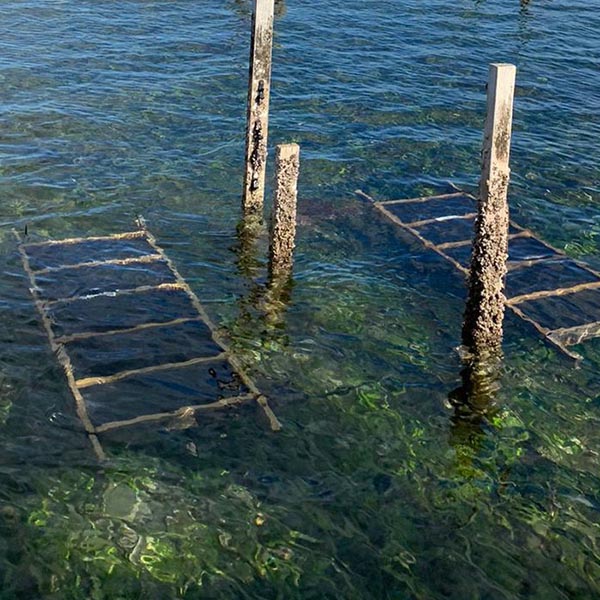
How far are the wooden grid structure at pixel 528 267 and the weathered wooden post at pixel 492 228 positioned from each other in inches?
66.0

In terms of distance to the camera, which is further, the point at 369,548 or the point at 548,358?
the point at 548,358

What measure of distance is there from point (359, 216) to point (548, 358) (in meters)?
6.81

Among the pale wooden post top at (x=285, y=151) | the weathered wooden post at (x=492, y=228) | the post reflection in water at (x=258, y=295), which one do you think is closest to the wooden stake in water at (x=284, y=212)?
the pale wooden post top at (x=285, y=151)

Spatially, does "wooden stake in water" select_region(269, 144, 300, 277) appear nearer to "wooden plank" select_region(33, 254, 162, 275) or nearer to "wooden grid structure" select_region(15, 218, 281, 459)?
"wooden grid structure" select_region(15, 218, 281, 459)

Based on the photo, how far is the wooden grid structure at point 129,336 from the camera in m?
15.6

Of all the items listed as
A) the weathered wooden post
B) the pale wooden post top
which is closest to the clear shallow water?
the weathered wooden post

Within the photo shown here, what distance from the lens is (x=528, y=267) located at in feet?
67.2

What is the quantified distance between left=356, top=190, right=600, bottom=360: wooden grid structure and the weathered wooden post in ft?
5.50

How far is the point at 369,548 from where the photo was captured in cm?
1330

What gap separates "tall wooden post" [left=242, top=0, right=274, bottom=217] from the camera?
20.2 meters

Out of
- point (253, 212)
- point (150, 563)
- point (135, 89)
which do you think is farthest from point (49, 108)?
point (150, 563)

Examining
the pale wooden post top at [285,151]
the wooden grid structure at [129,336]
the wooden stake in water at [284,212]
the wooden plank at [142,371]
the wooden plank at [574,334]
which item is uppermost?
the pale wooden post top at [285,151]

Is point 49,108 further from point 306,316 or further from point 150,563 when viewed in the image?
point 150,563

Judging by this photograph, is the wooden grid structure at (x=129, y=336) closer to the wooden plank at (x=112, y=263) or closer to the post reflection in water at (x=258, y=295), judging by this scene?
the wooden plank at (x=112, y=263)
